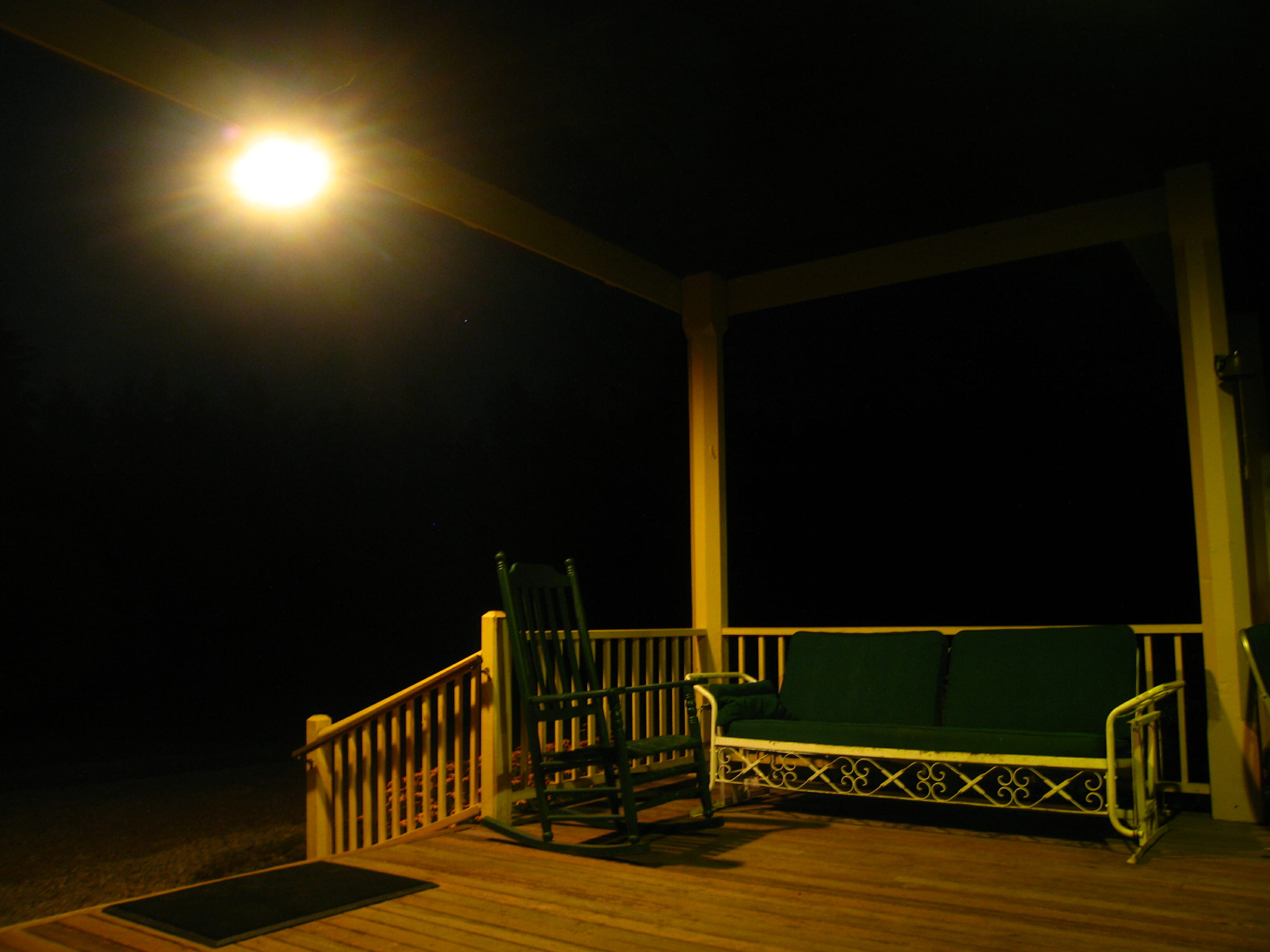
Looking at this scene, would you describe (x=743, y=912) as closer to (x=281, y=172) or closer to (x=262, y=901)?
(x=262, y=901)

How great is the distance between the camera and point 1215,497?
4.25 metres

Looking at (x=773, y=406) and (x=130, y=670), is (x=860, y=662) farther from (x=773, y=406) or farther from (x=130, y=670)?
(x=130, y=670)

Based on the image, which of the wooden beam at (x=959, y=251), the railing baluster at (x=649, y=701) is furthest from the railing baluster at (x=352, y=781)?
the wooden beam at (x=959, y=251)

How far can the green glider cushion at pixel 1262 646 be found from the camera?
3.40 meters

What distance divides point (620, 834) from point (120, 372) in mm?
16290

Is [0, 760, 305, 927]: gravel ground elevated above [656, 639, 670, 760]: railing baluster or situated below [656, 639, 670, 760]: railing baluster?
below

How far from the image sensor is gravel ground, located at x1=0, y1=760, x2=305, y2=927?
8141 millimetres

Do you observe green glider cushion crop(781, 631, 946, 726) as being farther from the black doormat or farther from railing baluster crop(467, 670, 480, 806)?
the black doormat

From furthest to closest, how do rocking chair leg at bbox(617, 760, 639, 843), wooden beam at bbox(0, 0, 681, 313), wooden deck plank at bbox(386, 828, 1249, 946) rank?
rocking chair leg at bbox(617, 760, 639, 843) → wooden beam at bbox(0, 0, 681, 313) → wooden deck plank at bbox(386, 828, 1249, 946)

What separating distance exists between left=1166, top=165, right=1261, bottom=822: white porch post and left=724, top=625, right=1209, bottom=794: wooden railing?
12 cm

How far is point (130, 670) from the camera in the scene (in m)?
14.0

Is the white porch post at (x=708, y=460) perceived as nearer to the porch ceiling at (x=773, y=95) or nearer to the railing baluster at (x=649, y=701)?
the railing baluster at (x=649, y=701)

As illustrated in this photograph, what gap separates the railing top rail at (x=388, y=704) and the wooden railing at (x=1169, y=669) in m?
1.68

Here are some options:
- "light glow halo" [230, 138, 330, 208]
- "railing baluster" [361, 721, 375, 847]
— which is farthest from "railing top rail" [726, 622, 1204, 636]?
"light glow halo" [230, 138, 330, 208]
